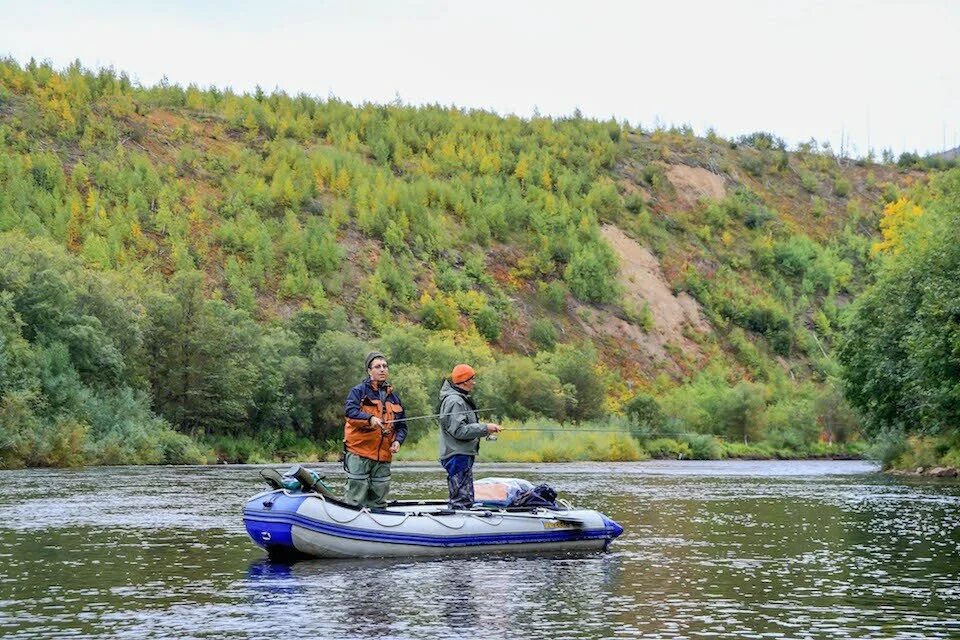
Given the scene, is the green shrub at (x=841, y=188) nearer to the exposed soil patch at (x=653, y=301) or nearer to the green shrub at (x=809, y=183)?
the green shrub at (x=809, y=183)

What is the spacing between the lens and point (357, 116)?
129 m

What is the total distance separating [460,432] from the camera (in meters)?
21.4

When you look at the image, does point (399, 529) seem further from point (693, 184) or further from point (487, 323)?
point (693, 184)

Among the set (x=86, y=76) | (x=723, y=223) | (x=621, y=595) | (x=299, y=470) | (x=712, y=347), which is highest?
(x=86, y=76)

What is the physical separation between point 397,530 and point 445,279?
80.4 metres

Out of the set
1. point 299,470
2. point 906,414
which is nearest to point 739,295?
point 906,414

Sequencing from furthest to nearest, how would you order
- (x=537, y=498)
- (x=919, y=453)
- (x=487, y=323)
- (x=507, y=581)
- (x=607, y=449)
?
(x=487, y=323)
(x=607, y=449)
(x=919, y=453)
(x=537, y=498)
(x=507, y=581)

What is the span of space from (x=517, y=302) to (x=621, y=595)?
8746cm

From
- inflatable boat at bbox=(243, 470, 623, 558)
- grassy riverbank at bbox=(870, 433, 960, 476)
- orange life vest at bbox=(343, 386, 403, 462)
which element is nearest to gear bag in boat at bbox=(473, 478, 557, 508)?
inflatable boat at bbox=(243, 470, 623, 558)

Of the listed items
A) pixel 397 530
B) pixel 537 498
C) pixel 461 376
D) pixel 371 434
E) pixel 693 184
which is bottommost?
pixel 397 530

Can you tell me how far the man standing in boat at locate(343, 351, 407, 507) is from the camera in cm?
2084

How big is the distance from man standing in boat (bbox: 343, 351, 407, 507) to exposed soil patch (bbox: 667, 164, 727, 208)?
109983mm

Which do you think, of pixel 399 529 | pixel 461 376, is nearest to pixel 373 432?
pixel 399 529

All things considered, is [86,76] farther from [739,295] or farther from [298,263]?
[739,295]
